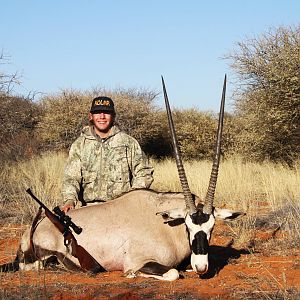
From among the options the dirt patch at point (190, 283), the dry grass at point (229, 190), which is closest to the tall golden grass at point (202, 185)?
the dry grass at point (229, 190)

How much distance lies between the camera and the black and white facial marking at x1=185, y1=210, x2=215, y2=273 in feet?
14.4

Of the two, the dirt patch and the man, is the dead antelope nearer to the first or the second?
the dirt patch

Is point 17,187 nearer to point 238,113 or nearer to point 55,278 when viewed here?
point 55,278

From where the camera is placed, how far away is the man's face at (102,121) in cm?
577

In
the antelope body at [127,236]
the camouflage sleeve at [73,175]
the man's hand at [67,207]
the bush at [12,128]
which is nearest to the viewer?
the antelope body at [127,236]

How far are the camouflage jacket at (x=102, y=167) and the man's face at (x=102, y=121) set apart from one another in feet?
0.21

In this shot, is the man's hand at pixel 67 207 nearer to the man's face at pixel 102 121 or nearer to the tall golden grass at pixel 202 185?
the man's face at pixel 102 121

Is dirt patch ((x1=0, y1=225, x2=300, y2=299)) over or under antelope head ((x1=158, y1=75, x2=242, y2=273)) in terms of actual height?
under

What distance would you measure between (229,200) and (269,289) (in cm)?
564

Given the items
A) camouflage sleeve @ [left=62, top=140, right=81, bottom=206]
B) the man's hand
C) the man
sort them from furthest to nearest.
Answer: the man
camouflage sleeve @ [left=62, top=140, right=81, bottom=206]
the man's hand

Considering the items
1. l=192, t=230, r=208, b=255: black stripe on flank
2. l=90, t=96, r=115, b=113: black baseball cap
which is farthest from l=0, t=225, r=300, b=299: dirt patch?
l=90, t=96, r=115, b=113: black baseball cap

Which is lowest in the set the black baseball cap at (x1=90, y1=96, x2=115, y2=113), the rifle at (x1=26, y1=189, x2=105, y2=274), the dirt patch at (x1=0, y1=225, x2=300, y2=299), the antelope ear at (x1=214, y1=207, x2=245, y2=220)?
the dirt patch at (x1=0, y1=225, x2=300, y2=299)

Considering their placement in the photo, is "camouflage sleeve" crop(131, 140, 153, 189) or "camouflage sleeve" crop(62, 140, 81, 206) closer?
"camouflage sleeve" crop(62, 140, 81, 206)

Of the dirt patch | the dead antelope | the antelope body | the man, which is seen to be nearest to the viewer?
the dirt patch
